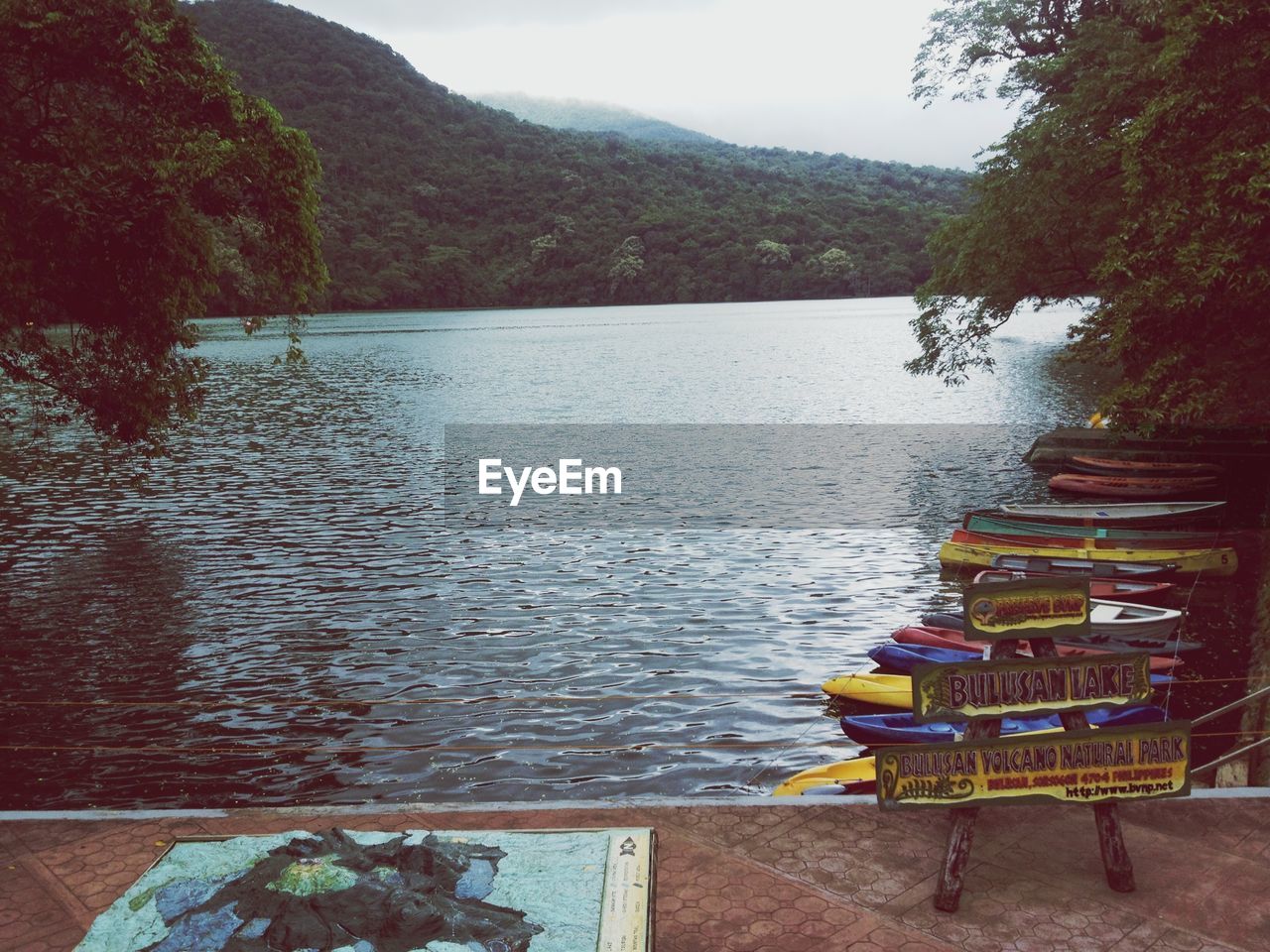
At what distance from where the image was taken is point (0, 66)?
54.9ft

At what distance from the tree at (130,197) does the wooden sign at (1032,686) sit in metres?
15.3

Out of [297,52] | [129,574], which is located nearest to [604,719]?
[129,574]

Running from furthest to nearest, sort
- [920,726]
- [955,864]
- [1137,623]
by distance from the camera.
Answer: [1137,623], [920,726], [955,864]

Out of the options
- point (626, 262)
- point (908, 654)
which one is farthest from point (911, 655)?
point (626, 262)

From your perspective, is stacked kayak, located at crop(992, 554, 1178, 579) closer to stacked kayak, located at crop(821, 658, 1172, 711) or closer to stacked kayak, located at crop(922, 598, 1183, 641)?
stacked kayak, located at crop(922, 598, 1183, 641)

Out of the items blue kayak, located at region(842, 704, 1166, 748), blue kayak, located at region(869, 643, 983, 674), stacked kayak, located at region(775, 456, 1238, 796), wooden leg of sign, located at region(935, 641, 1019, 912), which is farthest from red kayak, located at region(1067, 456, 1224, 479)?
wooden leg of sign, located at region(935, 641, 1019, 912)

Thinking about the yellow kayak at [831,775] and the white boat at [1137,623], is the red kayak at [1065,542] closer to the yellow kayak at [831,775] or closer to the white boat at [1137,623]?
the white boat at [1137,623]

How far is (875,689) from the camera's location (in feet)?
46.9

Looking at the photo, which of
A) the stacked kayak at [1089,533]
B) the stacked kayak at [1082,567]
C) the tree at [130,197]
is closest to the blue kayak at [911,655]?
the stacked kayak at [1082,567]

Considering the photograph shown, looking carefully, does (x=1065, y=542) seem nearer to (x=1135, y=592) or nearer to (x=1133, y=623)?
(x=1135, y=592)

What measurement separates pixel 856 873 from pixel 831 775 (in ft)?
12.9

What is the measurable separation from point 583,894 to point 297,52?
8619 inches

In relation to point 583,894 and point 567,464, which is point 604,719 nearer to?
point 583,894

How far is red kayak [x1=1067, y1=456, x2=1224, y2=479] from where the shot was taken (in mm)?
29547
